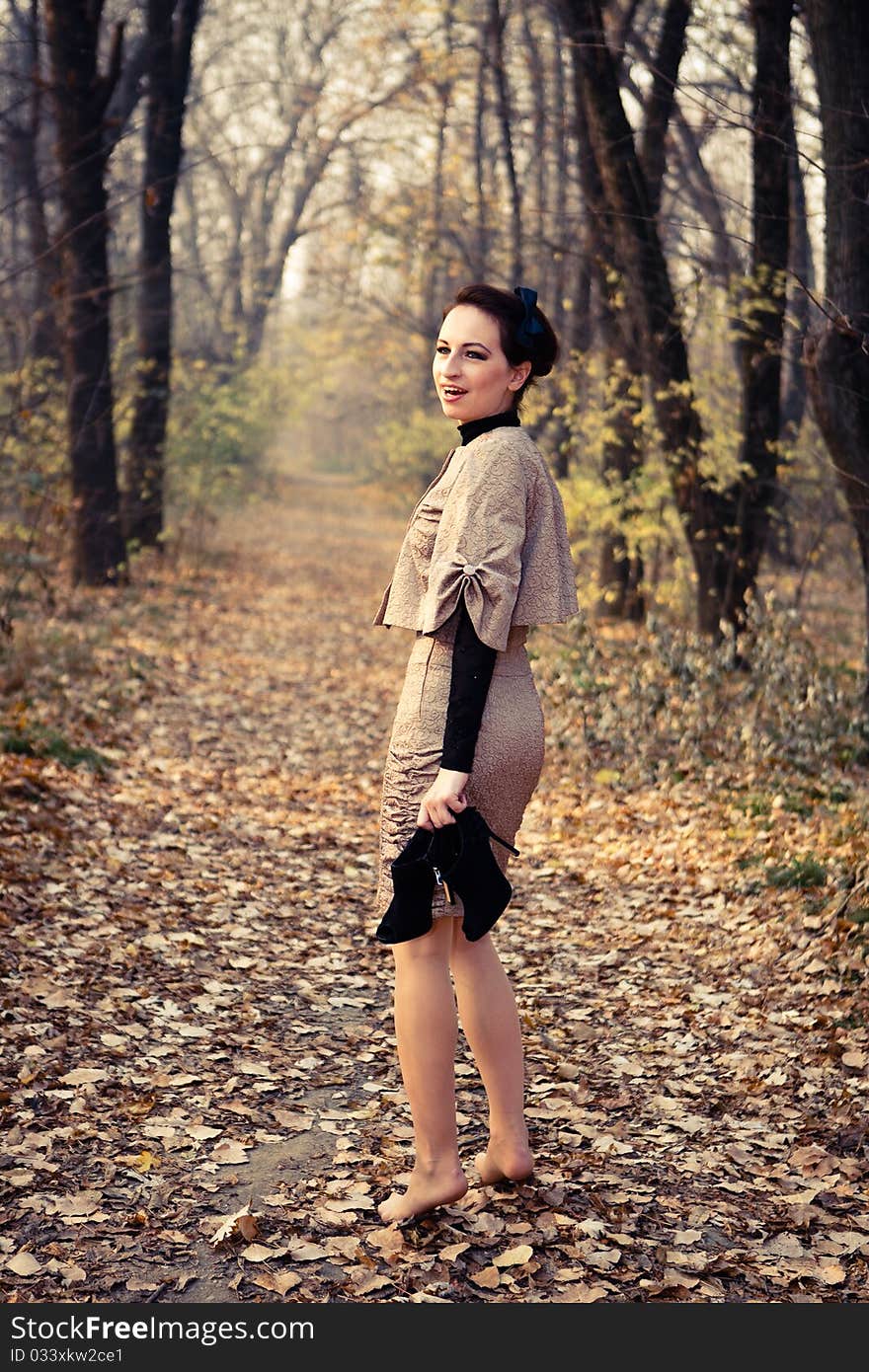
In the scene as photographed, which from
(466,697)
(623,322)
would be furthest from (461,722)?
(623,322)

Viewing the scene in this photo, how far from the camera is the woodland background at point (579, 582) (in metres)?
4.16

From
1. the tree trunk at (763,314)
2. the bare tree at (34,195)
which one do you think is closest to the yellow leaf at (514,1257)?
the tree trunk at (763,314)

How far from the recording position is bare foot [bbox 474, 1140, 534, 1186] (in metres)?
3.51

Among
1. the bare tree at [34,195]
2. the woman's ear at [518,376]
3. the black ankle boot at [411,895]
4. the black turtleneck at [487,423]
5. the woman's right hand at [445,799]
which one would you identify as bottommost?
the black ankle boot at [411,895]

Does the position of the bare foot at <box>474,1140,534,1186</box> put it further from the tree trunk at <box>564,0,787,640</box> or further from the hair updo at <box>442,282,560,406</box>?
the tree trunk at <box>564,0,787,640</box>

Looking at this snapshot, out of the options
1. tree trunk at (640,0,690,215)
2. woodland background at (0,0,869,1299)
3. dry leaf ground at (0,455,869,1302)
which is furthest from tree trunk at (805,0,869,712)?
tree trunk at (640,0,690,215)

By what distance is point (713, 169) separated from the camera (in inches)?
878

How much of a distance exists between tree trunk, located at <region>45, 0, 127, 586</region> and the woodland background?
4 cm

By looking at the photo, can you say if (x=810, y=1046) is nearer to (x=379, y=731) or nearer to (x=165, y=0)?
(x=379, y=731)

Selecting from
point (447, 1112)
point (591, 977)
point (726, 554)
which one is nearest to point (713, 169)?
point (726, 554)

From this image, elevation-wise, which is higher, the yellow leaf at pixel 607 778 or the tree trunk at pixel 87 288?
the tree trunk at pixel 87 288

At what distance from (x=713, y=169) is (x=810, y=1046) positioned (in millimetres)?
20662

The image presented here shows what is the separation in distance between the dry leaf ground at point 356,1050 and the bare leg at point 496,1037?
0.15 metres

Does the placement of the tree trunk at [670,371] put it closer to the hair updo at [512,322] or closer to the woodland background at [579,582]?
the woodland background at [579,582]
